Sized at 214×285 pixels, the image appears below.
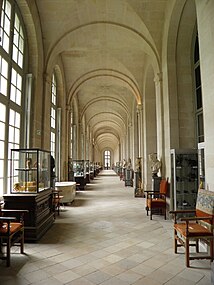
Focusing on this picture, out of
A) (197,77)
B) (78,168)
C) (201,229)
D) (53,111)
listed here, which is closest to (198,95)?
(197,77)

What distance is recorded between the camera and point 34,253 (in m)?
3.92

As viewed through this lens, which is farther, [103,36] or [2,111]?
[103,36]

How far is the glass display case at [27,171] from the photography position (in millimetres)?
4934

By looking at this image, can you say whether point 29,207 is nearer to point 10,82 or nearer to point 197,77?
point 10,82

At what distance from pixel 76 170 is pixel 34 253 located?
37.1ft


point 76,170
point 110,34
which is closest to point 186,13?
point 110,34

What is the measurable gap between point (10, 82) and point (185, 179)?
5422mm

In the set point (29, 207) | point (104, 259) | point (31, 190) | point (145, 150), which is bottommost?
point (104, 259)

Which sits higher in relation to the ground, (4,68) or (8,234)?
→ (4,68)

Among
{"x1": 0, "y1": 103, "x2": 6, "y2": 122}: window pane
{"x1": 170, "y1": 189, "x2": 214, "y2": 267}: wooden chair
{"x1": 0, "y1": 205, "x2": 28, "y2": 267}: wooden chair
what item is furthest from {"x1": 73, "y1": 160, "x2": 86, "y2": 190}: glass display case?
{"x1": 170, "y1": 189, "x2": 214, "y2": 267}: wooden chair

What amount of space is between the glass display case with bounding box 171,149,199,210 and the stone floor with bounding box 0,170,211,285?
2.37 ft

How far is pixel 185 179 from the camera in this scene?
627 centimetres

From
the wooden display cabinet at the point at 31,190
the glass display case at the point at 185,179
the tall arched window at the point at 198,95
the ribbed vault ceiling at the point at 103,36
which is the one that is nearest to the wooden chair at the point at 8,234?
the wooden display cabinet at the point at 31,190

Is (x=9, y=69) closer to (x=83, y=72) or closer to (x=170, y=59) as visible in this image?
(x=170, y=59)
